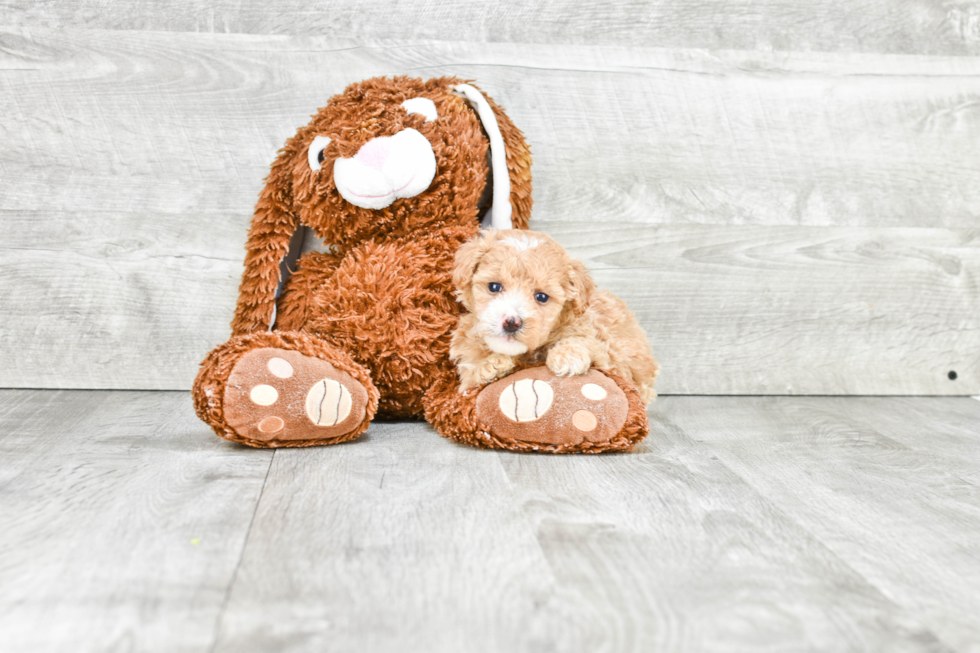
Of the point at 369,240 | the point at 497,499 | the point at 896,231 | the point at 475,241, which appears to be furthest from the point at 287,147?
the point at 896,231

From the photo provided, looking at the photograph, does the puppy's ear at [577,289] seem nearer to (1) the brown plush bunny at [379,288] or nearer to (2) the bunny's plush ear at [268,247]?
(1) the brown plush bunny at [379,288]

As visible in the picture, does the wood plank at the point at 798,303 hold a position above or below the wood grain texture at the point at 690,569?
above

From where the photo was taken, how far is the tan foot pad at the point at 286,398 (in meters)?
0.82

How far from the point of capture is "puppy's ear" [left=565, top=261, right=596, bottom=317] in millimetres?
877

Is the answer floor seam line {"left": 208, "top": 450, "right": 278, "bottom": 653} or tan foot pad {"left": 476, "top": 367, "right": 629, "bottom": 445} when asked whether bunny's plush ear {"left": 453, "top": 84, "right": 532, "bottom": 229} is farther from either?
floor seam line {"left": 208, "top": 450, "right": 278, "bottom": 653}

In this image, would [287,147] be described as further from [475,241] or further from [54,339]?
[54,339]

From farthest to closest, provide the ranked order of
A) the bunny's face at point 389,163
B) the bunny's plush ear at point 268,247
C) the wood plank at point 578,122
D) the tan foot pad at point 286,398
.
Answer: the wood plank at point 578,122
the bunny's plush ear at point 268,247
the bunny's face at point 389,163
the tan foot pad at point 286,398

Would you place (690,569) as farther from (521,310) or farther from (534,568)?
(521,310)

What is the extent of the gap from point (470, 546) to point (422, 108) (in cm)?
57

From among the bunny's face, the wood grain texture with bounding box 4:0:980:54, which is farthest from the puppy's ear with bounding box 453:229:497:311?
the wood grain texture with bounding box 4:0:980:54

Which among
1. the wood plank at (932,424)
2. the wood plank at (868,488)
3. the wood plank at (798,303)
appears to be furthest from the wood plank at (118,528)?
the wood plank at (932,424)

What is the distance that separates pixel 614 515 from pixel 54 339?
91cm

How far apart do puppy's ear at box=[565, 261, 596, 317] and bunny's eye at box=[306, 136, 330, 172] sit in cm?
35

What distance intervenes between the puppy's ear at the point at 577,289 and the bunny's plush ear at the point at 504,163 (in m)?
0.17
